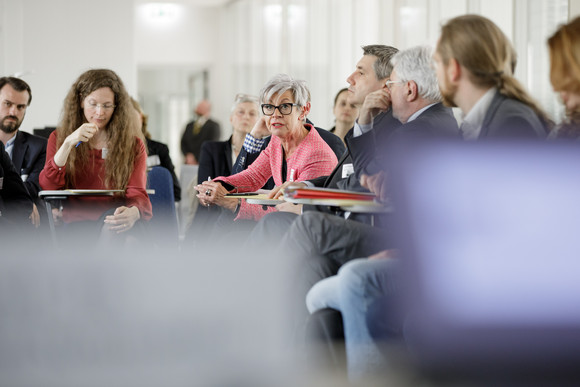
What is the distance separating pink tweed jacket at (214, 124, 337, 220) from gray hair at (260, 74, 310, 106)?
0.45ft

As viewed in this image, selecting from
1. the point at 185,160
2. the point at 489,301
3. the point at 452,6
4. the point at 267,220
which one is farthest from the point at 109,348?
the point at 185,160

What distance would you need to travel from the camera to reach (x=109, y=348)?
1234mm

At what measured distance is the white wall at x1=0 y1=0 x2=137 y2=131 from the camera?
909 centimetres

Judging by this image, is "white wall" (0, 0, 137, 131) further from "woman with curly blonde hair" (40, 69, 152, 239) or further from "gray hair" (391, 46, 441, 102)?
"gray hair" (391, 46, 441, 102)

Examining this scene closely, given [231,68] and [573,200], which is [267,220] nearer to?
[573,200]

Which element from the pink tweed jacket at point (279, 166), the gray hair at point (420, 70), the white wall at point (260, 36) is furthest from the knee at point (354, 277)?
the white wall at point (260, 36)

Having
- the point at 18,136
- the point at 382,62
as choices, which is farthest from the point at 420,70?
the point at 18,136

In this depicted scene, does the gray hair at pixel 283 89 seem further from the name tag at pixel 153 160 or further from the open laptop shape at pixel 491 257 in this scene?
the open laptop shape at pixel 491 257

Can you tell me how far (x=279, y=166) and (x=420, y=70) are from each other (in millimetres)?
1163

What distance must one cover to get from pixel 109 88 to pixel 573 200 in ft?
8.66

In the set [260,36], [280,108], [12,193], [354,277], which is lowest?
[354,277]

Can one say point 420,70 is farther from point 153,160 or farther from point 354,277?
point 153,160

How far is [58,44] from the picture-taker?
30.7 ft

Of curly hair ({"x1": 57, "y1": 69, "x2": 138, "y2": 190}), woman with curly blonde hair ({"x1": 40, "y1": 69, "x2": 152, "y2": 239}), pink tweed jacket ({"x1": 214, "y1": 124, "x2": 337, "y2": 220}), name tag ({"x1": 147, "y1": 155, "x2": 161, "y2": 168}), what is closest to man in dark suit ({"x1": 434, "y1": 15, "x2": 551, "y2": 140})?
pink tweed jacket ({"x1": 214, "y1": 124, "x2": 337, "y2": 220})
